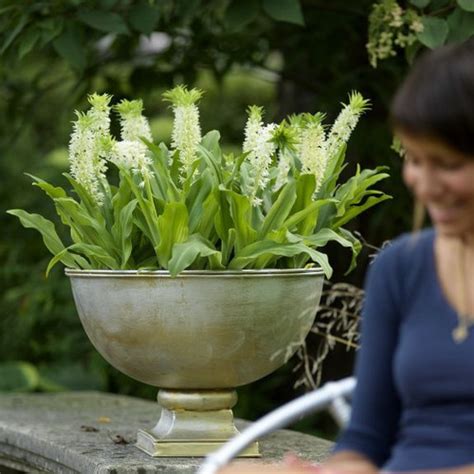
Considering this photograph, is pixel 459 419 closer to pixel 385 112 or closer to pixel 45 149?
pixel 385 112

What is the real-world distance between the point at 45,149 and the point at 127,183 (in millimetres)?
6444

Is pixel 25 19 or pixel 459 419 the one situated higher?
pixel 25 19

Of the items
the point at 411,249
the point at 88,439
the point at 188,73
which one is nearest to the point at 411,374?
the point at 411,249

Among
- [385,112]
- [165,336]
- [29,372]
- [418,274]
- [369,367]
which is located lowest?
[29,372]

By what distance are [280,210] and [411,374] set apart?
1.56 metres

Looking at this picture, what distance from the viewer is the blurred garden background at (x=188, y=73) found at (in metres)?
4.09

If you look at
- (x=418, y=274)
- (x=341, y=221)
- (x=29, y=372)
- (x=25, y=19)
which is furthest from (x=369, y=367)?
(x=29, y=372)

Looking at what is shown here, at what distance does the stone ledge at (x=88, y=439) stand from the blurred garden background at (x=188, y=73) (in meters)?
0.95

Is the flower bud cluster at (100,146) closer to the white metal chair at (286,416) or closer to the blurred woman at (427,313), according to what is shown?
the white metal chair at (286,416)

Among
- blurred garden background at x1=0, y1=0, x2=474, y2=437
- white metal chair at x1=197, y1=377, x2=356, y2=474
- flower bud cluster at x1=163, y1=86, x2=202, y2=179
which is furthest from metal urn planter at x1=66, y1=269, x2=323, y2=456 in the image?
white metal chair at x1=197, y1=377, x2=356, y2=474

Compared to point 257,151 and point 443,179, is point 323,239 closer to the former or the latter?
point 257,151

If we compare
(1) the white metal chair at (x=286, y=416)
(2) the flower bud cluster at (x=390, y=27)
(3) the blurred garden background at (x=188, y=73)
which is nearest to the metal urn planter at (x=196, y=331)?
(3) the blurred garden background at (x=188, y=73)

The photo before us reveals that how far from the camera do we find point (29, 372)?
19.6ft

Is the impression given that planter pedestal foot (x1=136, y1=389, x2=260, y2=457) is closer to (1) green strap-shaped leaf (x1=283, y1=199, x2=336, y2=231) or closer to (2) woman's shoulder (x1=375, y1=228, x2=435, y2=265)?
(1) green strap-shaped leaf (x1=283, y1=199, x2=336, y2=231)
